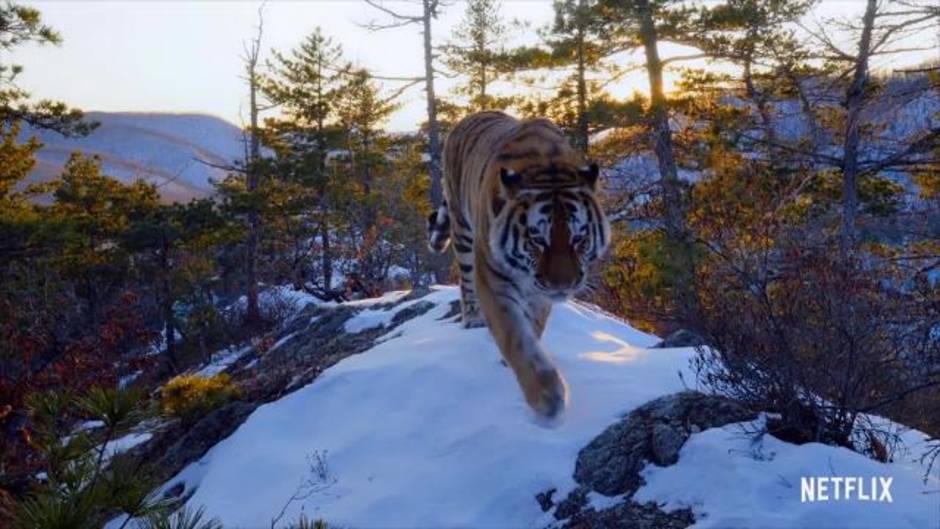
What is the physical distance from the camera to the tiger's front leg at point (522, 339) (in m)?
4.30

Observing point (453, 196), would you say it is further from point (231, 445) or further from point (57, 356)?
point (57, 356)

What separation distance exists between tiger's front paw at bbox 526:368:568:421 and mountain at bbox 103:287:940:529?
9.2 inches

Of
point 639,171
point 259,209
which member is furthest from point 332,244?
point 639,171

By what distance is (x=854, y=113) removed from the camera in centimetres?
1205

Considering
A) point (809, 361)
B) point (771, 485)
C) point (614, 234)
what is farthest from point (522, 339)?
point (614, 234)

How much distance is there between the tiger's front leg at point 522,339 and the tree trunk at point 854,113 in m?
9.17

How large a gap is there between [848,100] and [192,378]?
1298 cm

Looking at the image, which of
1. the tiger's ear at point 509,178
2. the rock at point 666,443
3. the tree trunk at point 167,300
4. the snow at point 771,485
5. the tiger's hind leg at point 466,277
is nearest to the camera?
the snow at point 771,485

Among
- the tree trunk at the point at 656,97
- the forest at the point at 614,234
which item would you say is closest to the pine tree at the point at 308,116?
the forest at the point at 614,234

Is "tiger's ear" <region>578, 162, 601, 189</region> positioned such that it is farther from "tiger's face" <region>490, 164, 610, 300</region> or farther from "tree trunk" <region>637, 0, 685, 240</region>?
"tree trunk" <region>637, 0, 685, 240</region>

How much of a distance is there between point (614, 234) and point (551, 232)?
13684 millimetres

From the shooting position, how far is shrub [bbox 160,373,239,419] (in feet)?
27.2

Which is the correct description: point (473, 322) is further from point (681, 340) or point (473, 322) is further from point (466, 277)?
point (681, 340)

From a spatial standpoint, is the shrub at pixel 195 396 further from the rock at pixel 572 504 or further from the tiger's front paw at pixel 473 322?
the rock at pixel 572 504
